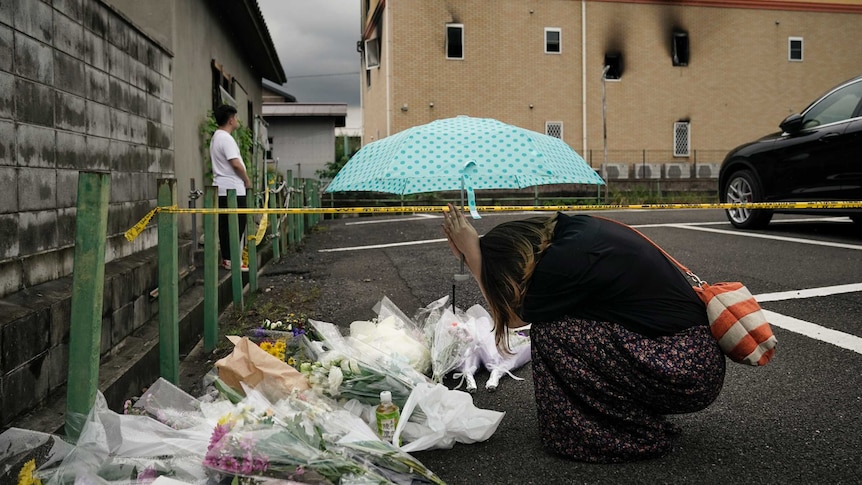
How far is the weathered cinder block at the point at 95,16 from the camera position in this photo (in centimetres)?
401

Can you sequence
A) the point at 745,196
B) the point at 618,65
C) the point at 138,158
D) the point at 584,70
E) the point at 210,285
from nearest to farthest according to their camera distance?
the point at 210,285
the point at 138,158
the point at 745,196
the point at 584,70
the point at 618,65

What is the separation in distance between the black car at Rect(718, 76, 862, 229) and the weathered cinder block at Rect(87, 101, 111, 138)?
740cm

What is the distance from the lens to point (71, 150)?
144 inches

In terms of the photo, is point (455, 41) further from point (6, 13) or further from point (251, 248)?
point (6, 13)

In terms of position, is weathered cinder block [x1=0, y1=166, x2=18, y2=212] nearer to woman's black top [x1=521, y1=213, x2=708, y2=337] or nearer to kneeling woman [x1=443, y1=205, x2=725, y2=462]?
kneeling woman [x1=443, y1=205, x2=725, y2=462]

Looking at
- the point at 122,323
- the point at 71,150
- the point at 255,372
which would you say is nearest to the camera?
the point at 255,372

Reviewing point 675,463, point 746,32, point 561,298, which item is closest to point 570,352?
point 561,298

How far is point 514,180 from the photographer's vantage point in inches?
135

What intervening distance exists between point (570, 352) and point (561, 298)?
0.24 meters

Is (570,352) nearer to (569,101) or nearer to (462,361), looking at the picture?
(462,361)

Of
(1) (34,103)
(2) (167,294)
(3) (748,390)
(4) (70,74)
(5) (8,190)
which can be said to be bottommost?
(3) (748,390)

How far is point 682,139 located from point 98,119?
80.6 feet

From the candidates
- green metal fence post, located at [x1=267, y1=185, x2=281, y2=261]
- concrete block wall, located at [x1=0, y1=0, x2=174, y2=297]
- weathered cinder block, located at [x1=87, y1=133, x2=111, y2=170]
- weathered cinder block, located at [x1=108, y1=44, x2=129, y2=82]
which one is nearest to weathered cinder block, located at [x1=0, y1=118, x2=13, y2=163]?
concrete block wall, located at [x1=0, y1=0, x2=174, y2=297]

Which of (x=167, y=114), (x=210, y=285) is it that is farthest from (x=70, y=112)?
(x=167, y=114)
